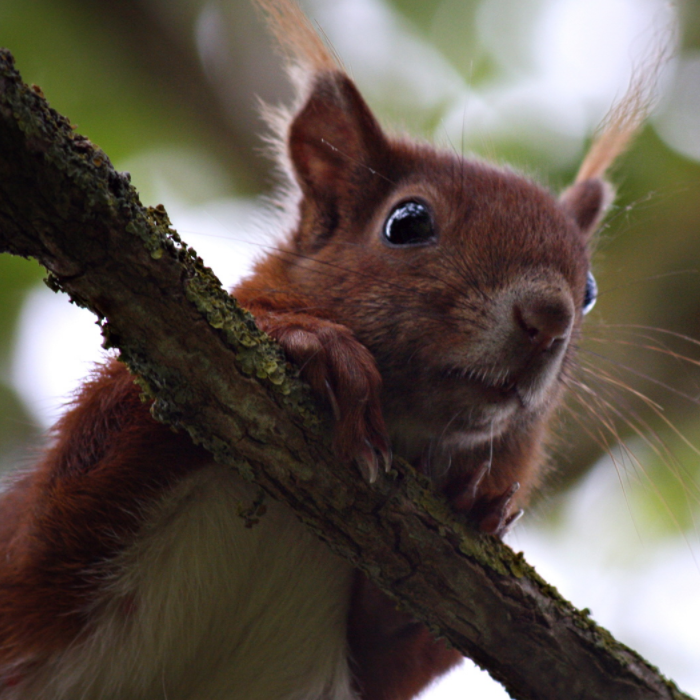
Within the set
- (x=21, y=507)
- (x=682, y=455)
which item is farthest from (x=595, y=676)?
(x=682, y=455)

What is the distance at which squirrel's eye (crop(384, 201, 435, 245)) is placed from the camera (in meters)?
3.46

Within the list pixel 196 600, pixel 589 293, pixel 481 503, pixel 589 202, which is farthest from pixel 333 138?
pixel 196 600

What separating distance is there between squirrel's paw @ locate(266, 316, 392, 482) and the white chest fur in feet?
2.23

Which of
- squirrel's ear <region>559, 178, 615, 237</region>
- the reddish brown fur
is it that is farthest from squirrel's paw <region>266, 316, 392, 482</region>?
squirrel's ear <region>559, 178, 615, 237</region>

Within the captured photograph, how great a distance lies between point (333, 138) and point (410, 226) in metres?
0.82

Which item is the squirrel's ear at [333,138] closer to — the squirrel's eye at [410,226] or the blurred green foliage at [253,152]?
the squirrel's eye at [410,226]

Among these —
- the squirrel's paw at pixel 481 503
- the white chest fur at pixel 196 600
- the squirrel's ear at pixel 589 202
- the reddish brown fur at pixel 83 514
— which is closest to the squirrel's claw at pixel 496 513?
the squirrel's paw at pixel 481 503

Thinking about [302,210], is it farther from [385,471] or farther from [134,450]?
[385,471]

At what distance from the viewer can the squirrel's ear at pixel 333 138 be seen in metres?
3.90

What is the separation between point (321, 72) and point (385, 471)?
2305 mm

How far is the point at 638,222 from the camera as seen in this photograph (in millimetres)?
4965

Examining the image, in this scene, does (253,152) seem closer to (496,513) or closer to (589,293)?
(589,293)

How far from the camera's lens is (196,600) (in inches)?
126

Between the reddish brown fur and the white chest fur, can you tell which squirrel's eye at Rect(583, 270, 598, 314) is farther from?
the reddish brown fur
